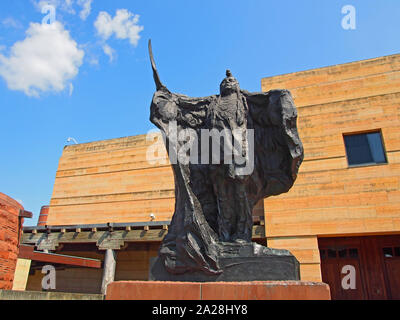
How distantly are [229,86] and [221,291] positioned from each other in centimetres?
240

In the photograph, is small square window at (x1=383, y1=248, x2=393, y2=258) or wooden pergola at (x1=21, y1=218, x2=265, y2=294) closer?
small square window at (x1=383, y1=248, x2=393, y2=258)

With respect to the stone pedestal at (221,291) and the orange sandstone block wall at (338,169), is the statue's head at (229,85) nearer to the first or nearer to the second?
the stone pedestal at (221,291)

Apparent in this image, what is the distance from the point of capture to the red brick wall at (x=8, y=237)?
2992mm

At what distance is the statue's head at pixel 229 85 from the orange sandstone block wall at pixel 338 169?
7639mm

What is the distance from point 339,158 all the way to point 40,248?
41.3 feet

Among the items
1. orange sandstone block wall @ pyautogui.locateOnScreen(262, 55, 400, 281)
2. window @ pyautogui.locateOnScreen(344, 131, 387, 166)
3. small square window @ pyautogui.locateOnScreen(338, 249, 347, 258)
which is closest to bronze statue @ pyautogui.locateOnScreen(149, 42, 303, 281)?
orange sandstone block wall @ pyautogui.locateOnScreen(262, 55, 400, 281)

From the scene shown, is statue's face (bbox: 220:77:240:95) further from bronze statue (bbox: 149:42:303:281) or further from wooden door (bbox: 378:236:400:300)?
wooden door (bbox: 378:236:400:300)

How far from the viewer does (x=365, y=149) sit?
10.9 meters

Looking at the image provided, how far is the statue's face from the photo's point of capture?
3799 millimetres

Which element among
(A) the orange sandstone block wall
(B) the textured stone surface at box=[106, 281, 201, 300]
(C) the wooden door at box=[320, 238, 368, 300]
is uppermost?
(A) the orange sandstone block wall

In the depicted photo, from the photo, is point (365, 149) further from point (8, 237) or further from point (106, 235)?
point (8, 237)

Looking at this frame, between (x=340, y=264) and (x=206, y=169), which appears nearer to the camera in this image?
(x=206, y=169)

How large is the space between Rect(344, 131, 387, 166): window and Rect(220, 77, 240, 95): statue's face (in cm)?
864

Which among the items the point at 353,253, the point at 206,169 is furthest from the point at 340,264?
the point at 206,169
